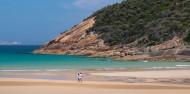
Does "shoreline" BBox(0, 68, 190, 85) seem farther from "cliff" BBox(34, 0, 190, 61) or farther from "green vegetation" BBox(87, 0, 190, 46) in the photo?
"green vegetation" BBox(87, 0, 190, 46)

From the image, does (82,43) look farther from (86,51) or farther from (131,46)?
(131,46)

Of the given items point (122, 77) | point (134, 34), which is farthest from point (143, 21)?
point (122, 77)

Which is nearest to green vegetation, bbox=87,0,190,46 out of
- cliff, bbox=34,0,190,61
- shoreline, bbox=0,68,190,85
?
cliff, bbox=34,0,190,61

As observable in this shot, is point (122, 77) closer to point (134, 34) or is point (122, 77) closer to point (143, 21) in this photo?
point (134, 34)

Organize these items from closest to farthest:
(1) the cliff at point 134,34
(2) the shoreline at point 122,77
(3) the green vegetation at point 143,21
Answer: (2) the shoreline at point 122,77
(1) the cliff at point 134,34
(3) the green vegetation at point 143,21

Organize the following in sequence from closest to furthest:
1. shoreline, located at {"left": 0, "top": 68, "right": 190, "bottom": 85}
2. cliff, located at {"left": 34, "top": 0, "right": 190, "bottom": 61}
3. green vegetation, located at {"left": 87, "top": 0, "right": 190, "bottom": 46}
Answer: shoreline, located at {"left": 0, "top": 68, "right": 190, "bottom": 85} < cliff, located at {"left": 34, "top": 0, "right": 190, "bottom": 61} < green vegetation, located at {"left": 87, "top": 0, "right": 190, "bottom": 46}

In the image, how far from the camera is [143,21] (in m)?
99.8

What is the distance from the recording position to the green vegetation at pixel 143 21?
86.4 meters

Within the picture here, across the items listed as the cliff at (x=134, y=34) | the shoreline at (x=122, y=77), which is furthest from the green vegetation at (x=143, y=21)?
the shoreline at (x=122, y=77)

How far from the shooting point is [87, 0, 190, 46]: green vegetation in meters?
86.4

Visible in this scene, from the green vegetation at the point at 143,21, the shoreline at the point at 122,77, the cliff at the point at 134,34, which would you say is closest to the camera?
the shoreline at the point at 122,77

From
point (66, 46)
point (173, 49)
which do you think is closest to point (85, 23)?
point (66, 46)

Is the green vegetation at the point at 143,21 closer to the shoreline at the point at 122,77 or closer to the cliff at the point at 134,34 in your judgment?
the cliff at the point at 134,34

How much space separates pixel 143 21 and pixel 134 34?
5183mm
